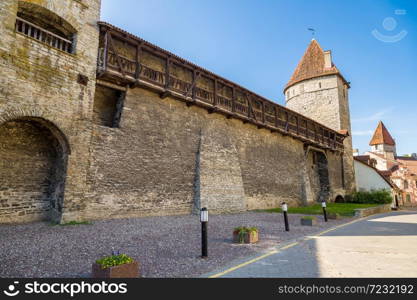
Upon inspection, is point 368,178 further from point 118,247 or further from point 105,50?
point 118,247

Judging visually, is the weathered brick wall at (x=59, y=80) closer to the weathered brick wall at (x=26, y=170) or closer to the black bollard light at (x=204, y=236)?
the weathered brick wall at (x=26, y=170)

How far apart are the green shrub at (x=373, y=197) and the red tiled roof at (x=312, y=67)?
1464 cm

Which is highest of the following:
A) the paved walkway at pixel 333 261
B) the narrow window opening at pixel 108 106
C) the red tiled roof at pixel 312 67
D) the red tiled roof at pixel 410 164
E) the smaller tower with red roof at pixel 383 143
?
the red tiled roof at pixel 312 67

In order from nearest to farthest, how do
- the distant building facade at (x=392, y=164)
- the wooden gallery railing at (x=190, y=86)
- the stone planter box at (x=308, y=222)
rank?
the stone planter box at (x=308, y=222), the wooden gallery railing at (x=190, y=86), the distant building facade at (x=392, y=164)

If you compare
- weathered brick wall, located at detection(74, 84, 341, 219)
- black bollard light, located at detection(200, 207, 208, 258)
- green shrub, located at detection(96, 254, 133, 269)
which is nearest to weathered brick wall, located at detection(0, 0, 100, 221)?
weathered brick wall, located at detection(74, 84, 341, 219)

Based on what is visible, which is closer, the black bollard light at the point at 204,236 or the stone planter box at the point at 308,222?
the black bollard light at the point at 204,236

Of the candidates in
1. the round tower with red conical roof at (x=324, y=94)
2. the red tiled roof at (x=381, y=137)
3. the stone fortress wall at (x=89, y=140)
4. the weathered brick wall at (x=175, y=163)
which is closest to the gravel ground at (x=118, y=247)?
the stone fortress wall at (x=89, y=140)

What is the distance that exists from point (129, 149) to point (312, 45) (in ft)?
112

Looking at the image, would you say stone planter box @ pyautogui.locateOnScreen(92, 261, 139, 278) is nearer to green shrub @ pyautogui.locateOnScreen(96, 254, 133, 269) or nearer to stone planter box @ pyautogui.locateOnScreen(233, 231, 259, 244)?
green shrub @ pyautogui.locateOnScreen(96, 254, 133, 269)

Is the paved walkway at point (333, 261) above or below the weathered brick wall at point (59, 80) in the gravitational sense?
below

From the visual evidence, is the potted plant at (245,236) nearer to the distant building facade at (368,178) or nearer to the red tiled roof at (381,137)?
the distant building facade at (368,178)

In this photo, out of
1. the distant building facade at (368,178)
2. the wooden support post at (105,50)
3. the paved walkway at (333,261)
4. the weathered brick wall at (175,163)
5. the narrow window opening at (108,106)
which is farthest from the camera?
the distant building facade at (368,178)

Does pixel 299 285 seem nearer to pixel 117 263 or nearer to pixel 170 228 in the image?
pixel 117 263

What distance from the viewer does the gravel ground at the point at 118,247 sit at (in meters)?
4.53
